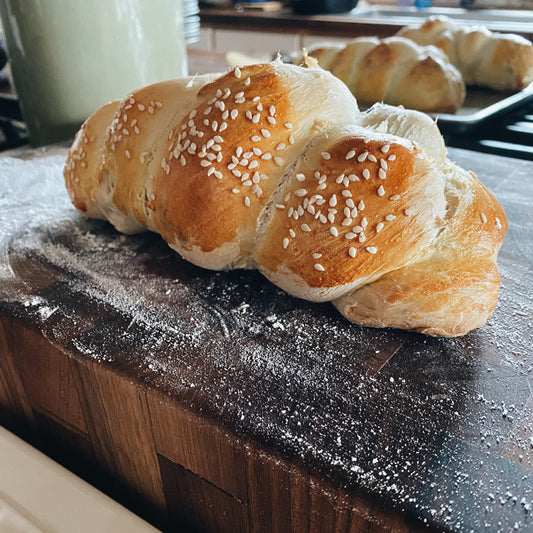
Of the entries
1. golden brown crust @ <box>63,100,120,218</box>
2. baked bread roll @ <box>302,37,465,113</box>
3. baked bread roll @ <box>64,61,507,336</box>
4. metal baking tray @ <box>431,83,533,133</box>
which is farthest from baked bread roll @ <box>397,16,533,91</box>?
golden brown crust @ <box>63,100,120,218</box>

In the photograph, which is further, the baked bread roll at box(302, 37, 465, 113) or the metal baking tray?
the baked bread roll at box(302, 37, 465, 113)

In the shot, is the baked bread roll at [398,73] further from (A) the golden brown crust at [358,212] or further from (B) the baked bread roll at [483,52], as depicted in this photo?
(A) the golden brown crust at [358,212]

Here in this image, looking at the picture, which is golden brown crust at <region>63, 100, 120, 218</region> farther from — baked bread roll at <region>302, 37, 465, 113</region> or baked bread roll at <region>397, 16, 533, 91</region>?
baked bread roll at <region>397, 16, 533, 91</region>

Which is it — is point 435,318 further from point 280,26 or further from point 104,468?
point 280,26

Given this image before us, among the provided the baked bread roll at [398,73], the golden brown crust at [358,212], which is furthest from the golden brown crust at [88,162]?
the baked bread roll at [398,73]

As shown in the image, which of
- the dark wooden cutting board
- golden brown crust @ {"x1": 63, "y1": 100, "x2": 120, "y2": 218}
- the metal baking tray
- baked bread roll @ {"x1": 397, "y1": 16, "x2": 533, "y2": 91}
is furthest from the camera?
baked bread roll @ {"x1": 397, "y1": 16, "x2": 533, "y2": 91}

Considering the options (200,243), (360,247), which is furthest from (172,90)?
(360,247)

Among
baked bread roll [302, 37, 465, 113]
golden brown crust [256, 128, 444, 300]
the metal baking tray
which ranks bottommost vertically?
the metal baking tray
